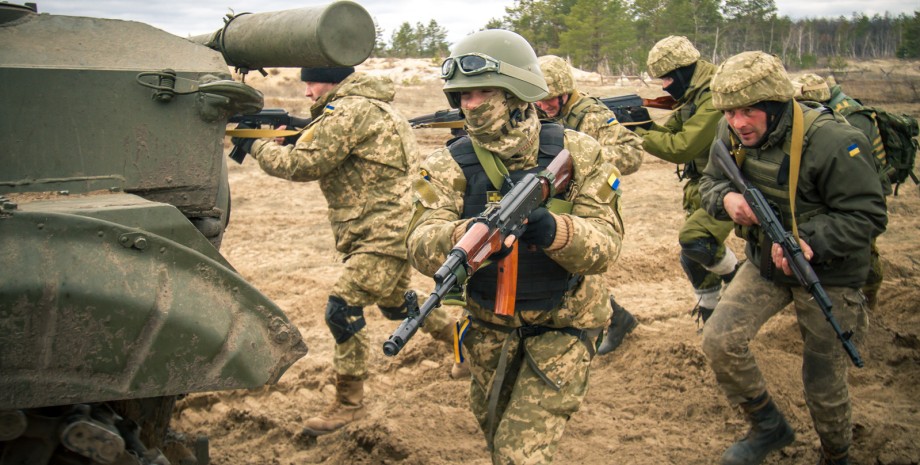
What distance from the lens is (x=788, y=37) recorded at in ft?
126

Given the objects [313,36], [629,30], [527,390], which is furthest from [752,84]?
[629,30]

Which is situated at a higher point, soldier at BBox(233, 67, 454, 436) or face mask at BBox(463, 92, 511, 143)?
face mask at BBox(463, 92, 511, 143)

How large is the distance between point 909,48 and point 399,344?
34.5m

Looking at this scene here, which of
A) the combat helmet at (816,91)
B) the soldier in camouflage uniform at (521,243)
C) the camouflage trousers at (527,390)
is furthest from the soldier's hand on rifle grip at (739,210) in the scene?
the combat helmet at (816,91)

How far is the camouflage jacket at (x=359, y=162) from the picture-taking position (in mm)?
4824

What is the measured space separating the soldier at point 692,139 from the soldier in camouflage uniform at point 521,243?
86.4 inches

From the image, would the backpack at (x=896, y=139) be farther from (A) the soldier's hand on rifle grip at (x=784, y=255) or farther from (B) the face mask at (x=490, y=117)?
(B) the face mask at (x=490, y=117)

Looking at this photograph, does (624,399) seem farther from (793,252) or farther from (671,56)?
(671,56)

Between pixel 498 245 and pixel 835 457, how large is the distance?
7.43ft

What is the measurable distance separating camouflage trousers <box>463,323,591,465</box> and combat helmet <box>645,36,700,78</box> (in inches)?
108

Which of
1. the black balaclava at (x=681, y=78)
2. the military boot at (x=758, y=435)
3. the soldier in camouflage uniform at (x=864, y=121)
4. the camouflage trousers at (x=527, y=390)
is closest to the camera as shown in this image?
the camouflage trousers at (x=527, y=390)

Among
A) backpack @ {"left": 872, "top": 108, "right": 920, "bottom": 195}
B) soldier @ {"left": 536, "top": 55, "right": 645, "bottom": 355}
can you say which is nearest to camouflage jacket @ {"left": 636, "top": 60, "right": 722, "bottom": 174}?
soldier @ {"left": 536, "top": 55, "right": 645, "bottom": 355}

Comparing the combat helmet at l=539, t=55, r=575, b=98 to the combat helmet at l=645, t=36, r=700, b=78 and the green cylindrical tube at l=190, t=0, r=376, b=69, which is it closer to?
the combat helmet at l=645, t=36, r=700, b=78

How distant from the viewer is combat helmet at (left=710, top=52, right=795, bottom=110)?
12.7 ft
